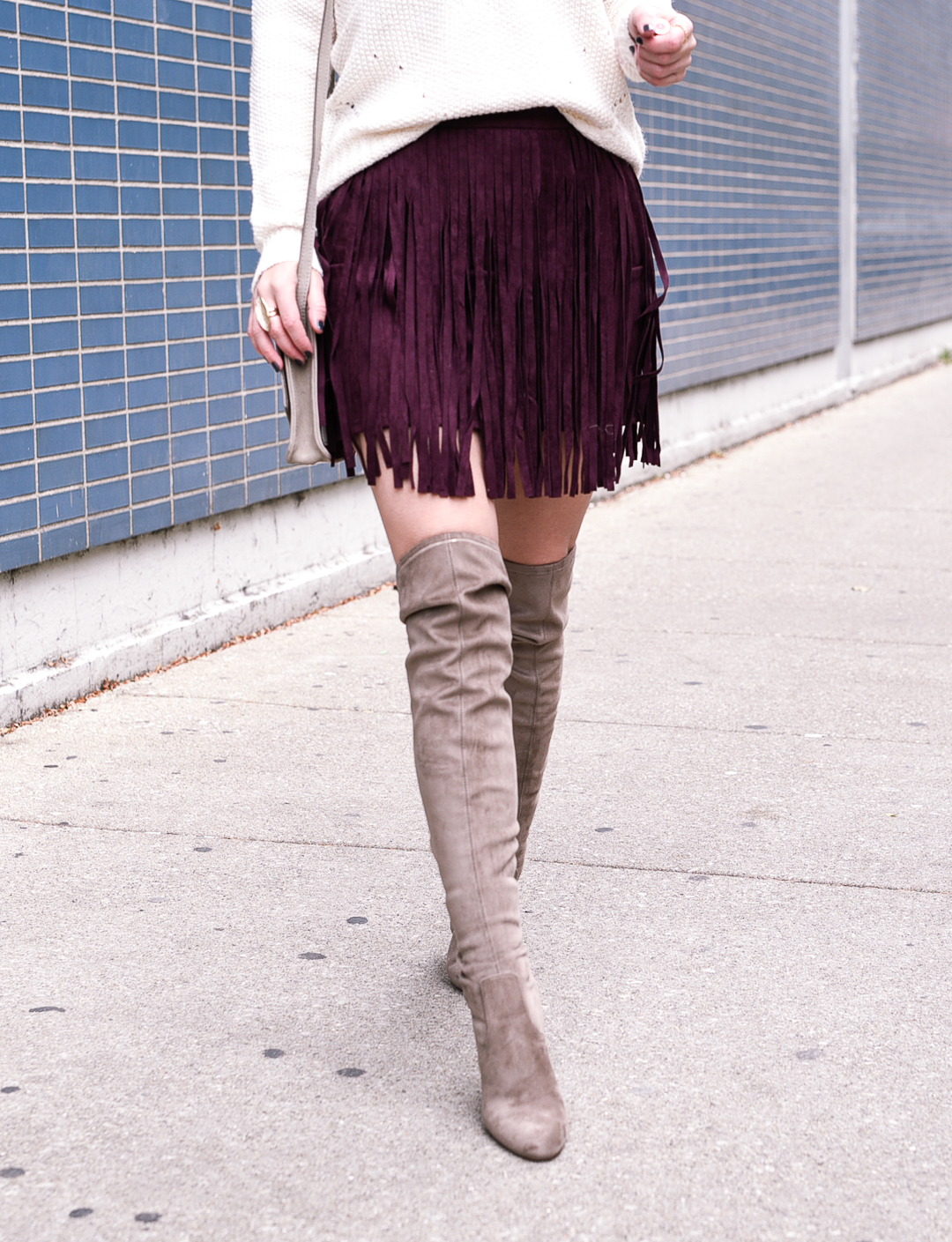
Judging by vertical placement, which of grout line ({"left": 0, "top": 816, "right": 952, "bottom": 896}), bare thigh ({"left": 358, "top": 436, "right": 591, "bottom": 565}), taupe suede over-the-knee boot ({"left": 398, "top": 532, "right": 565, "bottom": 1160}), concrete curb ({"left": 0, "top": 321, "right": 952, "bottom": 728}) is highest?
bare thigh ({"left": 358, "top": 436, "right": 591, "bottom": 565})

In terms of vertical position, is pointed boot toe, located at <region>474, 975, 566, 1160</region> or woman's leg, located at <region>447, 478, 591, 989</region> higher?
woman's leg, located at <region>447, 478, 591, 989</region>

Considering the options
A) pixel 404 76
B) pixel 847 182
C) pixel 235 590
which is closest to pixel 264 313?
pixel 404 76

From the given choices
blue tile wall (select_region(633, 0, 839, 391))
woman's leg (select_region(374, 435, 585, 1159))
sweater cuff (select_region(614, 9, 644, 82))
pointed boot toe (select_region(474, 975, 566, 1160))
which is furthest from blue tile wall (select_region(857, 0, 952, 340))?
pointed boot toe (select_region(474, 975, 566, 1160))

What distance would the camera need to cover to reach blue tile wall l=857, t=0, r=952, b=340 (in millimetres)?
13195

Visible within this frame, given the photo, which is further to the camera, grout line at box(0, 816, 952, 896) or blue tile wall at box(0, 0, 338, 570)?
blue tile wall at box(0, 0, 338, 570)

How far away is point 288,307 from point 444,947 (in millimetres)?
1141

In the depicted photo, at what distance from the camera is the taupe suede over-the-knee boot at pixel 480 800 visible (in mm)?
2146

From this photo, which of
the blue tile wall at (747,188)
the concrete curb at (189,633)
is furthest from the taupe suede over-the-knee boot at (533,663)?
the blue tile wall at (747,188)

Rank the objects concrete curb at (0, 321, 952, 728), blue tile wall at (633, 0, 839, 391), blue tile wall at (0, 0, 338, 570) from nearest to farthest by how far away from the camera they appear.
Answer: blue tile wall at (0, 0, 338, 570) → concrete curb at (0, 321, 952, 728) → blue tile wall at (633, 0, 839, 391)

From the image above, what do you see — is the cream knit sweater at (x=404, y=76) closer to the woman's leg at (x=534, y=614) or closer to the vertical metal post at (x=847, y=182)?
the woman's leg at (x=534, y=614)

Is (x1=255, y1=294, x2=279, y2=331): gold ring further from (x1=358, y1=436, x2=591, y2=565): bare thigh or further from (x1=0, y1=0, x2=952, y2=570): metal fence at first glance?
(x1=0, y1=0, x2=952, y2=570): metal fence

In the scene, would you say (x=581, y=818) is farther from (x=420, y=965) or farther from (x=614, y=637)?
(x=614, y=637)

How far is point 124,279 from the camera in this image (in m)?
4.54

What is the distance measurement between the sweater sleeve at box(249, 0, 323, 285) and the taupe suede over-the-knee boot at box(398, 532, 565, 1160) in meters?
0.48
